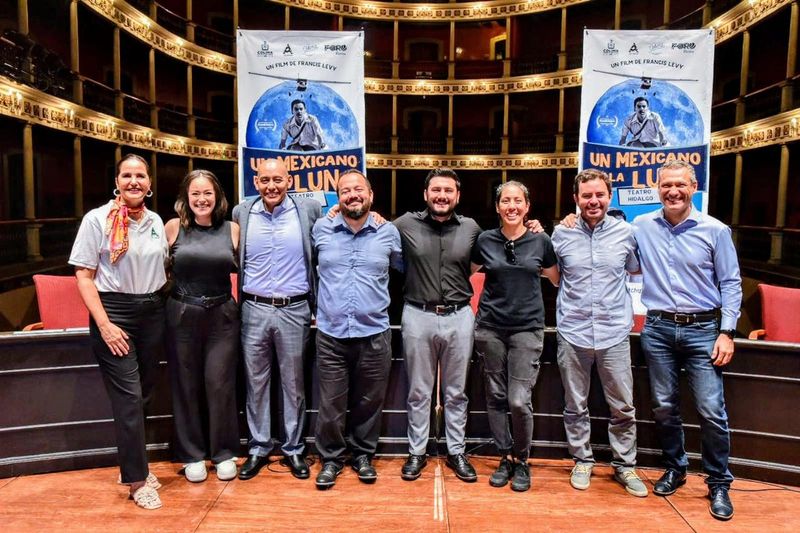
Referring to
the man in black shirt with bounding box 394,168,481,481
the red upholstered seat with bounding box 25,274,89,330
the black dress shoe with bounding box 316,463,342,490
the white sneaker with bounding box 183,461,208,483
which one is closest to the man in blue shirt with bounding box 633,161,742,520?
the man in black shirt with bounding box 394,168,481,481

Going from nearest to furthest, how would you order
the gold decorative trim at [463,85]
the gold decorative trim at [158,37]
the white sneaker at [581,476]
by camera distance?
the white sneaker at [581,476] → the gold decorative trim at [158,37] → the gold decorative trim at [463,85]

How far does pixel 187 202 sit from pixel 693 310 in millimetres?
2364

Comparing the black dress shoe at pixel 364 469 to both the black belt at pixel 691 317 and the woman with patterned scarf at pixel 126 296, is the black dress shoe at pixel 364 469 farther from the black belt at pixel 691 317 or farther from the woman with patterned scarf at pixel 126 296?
the black belt at pixel 691 317

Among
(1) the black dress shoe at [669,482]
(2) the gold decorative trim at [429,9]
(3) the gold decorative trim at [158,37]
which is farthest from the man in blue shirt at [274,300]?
(2) the gold decorative trim at [429,9]

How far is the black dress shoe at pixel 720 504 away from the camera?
2326 mm

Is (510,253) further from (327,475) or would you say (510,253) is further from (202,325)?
(202,325)

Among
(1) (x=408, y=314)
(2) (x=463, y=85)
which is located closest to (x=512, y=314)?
(1) (x=408, y=314)

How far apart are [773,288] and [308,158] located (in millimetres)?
3133

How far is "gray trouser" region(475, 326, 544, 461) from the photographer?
249 cm

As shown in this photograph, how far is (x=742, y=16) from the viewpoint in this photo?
10.8m

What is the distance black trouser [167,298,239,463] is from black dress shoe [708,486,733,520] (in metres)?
2.24

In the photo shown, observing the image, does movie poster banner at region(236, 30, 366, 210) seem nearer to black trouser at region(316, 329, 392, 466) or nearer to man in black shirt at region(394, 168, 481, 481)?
man in black shirt at region(394, 168, 481, 481)

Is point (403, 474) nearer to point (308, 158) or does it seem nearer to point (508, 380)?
point (508, 380)

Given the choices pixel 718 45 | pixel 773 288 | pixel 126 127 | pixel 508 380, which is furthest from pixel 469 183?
pixel 508 380
